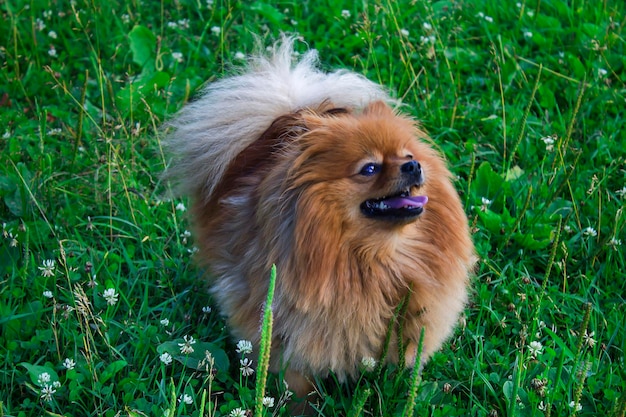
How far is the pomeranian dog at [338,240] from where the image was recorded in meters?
2.74

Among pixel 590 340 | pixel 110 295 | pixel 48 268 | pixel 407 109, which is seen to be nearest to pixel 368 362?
pixel 590 340

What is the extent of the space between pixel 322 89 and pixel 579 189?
62.4 inches

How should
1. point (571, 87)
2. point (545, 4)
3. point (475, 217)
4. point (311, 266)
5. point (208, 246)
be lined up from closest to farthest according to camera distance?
point (311, 266) < point (208, 246) < point (475, 217) < point (571, 87) < point (545, 4)

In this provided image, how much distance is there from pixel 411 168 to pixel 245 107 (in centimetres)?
109

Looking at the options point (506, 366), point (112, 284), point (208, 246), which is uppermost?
point (208, 246)

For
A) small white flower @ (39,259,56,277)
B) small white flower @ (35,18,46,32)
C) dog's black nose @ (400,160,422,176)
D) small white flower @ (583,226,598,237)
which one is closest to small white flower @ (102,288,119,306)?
small white flower @ (39,259,56,277)

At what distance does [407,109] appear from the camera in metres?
4.71

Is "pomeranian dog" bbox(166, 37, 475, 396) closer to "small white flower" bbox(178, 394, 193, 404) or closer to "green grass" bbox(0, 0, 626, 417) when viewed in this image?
"green grass" bbox(0, 0, 626, 417)

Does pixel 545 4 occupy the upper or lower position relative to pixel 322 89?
lower

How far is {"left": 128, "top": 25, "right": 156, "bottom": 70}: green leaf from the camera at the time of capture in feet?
16.1

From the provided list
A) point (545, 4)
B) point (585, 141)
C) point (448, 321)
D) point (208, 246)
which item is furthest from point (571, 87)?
point (208, 246)

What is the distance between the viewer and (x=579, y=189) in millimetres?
4109

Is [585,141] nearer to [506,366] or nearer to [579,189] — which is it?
[579,189]

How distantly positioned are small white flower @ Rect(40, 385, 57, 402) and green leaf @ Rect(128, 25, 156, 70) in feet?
8.33
